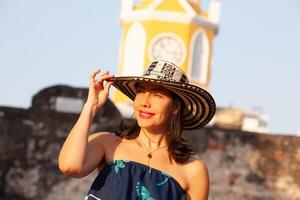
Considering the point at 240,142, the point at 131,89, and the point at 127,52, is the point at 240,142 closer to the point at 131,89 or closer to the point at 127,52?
the point at 131,89

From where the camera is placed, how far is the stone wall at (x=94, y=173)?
766 cm

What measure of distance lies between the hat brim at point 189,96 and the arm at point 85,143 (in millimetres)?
103

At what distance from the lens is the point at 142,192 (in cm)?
316

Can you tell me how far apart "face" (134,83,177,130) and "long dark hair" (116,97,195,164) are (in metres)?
0.06

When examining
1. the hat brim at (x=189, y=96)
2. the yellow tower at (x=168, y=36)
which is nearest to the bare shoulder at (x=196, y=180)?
the hat brim at (x=189, y=96)

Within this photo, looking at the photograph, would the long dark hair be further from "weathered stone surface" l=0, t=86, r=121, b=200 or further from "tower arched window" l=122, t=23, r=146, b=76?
"tower arched window" l=122, t=23, r=146, b=76

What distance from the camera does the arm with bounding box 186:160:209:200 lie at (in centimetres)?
331

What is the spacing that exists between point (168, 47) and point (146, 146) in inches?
1257

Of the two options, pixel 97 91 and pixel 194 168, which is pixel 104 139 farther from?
pixel 194 168

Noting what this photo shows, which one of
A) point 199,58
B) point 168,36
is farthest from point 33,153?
point 199,58

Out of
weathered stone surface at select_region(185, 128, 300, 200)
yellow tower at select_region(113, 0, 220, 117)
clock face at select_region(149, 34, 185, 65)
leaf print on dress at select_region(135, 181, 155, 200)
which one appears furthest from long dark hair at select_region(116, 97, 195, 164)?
clock face at select_region(149, 34, 185, 65)

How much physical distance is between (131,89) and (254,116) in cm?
4346

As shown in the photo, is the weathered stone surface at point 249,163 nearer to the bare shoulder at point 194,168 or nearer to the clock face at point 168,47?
the bare shoulder at point 194,168

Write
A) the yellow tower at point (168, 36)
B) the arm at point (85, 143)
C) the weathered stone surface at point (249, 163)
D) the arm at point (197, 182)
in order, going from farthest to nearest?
1. the yellow tower at point (168, 36)
2. the weathered stone surface at point (249, 163)
3. the arm at point (197, 182)
4. the arm at point (85, 143)
